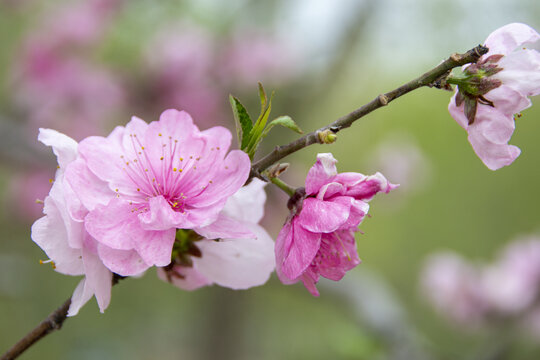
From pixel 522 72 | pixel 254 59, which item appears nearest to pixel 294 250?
pixel 522 72

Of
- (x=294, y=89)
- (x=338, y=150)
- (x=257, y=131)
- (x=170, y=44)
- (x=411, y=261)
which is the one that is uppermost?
(x=257, y=131)

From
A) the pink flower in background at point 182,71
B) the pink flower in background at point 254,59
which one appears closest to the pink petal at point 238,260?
the pink flower in background at point 182,71

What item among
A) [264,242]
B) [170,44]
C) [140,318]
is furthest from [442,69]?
[140,318]

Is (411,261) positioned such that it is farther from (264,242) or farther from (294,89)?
(264,242)

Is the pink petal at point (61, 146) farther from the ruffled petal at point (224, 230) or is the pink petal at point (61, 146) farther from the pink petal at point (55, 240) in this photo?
the ruffled petal at point (224, 230)

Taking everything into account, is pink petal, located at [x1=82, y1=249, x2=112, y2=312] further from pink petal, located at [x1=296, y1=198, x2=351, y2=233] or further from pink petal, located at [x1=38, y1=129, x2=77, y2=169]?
pink petal, located at [x1=296, y1=198, x2=351, y2=233]

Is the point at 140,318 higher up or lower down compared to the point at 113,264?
lower down

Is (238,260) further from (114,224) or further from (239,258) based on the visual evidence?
(114,224)
